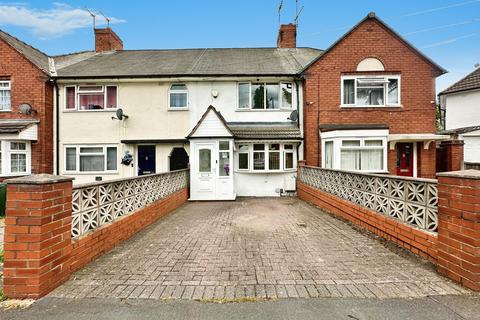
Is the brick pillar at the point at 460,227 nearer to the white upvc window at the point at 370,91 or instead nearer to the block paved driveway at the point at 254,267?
the block paved driveway at the point at 254,267

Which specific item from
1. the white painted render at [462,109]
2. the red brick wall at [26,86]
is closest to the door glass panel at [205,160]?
the red brick wall at [26,86]

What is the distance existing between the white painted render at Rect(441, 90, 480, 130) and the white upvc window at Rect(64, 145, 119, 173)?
78.2 ft

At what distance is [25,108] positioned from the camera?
36.6 ft

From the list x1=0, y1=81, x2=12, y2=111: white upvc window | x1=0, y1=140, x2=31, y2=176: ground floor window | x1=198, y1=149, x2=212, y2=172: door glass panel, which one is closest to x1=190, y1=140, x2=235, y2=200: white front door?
x1=198, y1=149, x2=212, y2=172: door glass panel

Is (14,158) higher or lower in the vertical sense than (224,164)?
higher

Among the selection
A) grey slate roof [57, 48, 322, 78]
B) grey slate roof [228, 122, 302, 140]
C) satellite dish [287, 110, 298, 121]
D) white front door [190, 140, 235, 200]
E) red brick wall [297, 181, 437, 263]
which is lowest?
red brick wall [297, 181, 437, 263]

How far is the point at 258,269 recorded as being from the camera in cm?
367

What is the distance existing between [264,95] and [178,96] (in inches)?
167

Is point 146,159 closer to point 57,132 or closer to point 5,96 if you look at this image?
point 57,132

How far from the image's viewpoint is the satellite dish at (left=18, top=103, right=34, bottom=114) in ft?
36.5

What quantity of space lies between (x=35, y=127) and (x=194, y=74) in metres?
7.78

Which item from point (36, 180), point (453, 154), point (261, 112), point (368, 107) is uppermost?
point (368, 107)

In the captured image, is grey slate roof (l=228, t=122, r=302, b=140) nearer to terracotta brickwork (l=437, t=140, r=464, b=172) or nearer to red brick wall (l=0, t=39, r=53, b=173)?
terracotta brickwork (l=437, t=140, r=464, b=172)

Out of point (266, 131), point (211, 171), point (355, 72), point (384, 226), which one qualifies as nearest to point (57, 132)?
point (211, 171)
